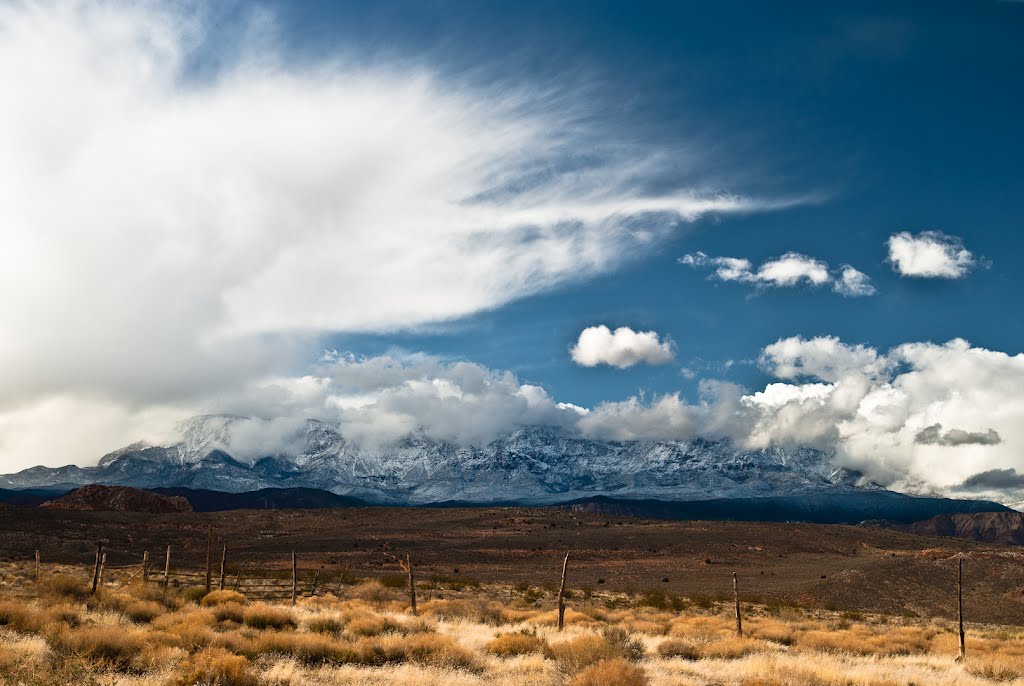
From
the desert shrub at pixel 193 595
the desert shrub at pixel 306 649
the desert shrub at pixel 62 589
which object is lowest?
the desert shrub at pixel 193 595

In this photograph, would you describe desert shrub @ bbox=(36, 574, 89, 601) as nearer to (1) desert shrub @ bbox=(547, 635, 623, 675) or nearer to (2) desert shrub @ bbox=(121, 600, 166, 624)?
(2) desert shrub @ bbox=(121, 600, 166, 624)

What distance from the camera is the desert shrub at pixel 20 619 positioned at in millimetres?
16281

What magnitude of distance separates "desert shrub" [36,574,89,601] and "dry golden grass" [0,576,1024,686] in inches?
2.5

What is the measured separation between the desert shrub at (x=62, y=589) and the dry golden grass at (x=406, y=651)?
0.06 meters

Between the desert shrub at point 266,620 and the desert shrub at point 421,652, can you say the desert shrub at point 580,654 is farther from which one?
the desert shrub at point 266,620

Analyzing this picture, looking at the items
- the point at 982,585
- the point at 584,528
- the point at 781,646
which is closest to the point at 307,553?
the point at 584,528

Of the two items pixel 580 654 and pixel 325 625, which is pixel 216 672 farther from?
pixel 580 654

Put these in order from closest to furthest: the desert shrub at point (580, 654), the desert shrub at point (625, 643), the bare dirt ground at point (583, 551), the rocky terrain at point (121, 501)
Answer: the desert shrub at point (580, 654) < the desert shrub at point (625, 643) < the bare dirt ground at point (583, 551) < the rocky terrain at point (121, 501)

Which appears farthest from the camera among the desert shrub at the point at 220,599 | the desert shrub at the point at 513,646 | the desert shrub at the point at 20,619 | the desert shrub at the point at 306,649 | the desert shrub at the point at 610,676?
the desert shrub at the point at 220,599

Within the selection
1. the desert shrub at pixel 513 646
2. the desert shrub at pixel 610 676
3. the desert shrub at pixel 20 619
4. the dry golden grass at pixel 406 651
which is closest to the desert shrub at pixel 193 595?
the dry golden grass at pixel 406 651

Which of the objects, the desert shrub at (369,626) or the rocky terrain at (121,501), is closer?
the desert shrub at (369,626)

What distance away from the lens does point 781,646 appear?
25625 mm

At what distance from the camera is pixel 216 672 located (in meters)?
13.5

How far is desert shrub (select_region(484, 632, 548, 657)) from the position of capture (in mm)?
18706
